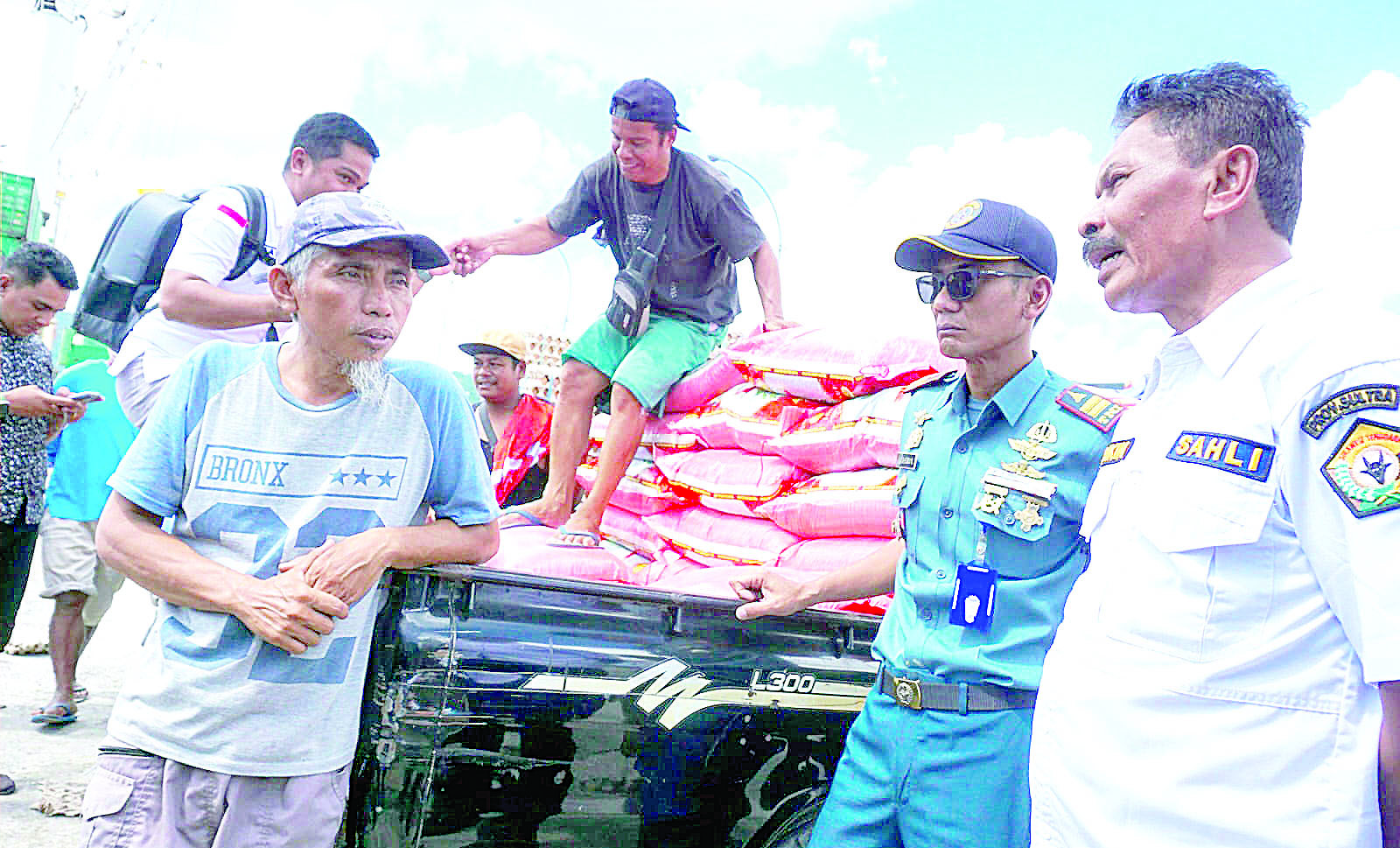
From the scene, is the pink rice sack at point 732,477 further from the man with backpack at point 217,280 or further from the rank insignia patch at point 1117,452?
the rank insignia patch at point 1117,452

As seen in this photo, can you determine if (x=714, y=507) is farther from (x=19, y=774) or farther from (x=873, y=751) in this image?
(x=19, y=774)

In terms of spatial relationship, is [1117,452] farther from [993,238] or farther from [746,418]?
[746,418]

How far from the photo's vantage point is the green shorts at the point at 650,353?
350cm

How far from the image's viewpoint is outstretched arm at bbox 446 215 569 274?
360 centimetres

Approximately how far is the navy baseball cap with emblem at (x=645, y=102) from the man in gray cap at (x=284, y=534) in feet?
4.80

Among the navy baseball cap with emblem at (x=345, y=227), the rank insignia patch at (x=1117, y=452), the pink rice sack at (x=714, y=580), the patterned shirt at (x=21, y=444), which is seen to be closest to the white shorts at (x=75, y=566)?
the patterned shirt at (x=21, y=444)

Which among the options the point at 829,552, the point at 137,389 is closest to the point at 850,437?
the point at 829,552

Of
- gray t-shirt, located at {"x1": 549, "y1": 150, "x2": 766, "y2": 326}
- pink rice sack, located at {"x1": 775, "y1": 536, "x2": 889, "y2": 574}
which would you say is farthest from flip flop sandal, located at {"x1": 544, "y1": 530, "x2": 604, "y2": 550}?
gray t-shirt, located at {"x1": 549, "y1": 150, "x2": 766, "y2": 326}

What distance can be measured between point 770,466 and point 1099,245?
1.95m

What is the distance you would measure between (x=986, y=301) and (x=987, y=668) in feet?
2.48

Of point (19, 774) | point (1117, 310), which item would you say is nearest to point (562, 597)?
point (1117, 310)

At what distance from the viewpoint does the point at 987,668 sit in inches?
73.0

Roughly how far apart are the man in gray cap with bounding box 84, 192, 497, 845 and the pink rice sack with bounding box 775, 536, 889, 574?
1149mm

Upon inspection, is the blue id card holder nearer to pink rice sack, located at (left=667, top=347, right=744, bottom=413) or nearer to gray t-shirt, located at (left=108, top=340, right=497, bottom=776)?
gray t-shirt, located at (left=108, top=340, right=497, bottom=776)
